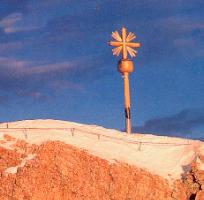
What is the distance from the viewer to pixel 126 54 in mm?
28734

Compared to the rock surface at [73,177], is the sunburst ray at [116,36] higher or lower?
higher

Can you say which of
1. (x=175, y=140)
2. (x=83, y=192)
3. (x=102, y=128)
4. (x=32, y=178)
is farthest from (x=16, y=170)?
(x=175, y=140)

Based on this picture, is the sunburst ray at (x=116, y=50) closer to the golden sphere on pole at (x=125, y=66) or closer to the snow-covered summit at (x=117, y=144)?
the golden sphere on pole at (x=125, y=66)

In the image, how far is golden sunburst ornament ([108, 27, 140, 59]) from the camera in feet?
94.0

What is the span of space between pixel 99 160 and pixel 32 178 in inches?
96.4

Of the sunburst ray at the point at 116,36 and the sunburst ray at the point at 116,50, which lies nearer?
the sunburst ray at the point at 116,50

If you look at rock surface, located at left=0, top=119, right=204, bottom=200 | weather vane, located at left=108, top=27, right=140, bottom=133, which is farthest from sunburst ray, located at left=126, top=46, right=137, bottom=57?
rock surface, located at left=0, top=119, right=204, bottom=200

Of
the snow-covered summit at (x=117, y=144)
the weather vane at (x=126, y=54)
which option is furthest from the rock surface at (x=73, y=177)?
the weather vane at (x=126, y=54)

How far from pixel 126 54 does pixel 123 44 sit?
0.50 meters

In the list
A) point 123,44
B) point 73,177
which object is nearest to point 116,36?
point 123,44

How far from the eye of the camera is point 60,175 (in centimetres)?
2009

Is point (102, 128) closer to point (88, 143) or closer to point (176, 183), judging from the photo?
point (88, 143)

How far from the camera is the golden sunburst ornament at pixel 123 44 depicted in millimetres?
28650

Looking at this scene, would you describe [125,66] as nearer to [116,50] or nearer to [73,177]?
[116,50]
